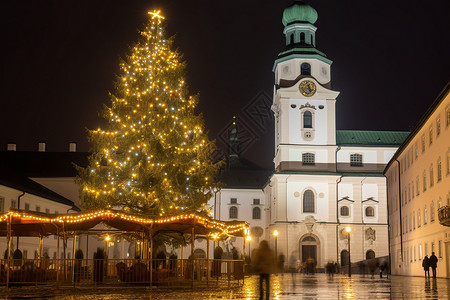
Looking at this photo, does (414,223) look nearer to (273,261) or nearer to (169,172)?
(169,172)

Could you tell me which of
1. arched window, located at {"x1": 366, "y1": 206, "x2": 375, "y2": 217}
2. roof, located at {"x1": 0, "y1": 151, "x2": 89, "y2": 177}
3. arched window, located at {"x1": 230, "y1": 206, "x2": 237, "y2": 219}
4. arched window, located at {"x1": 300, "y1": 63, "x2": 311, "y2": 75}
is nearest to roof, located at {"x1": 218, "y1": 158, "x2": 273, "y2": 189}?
arched window, located at {"x1": 230, "y1": 206, "x2": 237, "y2": 219}

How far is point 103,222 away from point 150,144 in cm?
734

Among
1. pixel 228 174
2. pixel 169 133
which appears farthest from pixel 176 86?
pixel 228 174

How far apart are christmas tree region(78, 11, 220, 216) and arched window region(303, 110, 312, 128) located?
150 ft

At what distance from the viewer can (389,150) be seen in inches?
3403

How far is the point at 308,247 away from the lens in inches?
3135

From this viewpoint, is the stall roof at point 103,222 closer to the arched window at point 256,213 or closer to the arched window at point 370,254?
the arched window at point 370,254

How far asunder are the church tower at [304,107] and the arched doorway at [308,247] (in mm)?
8316

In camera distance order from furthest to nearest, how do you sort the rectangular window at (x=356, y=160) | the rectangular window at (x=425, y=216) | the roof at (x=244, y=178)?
the roof at (x=244, y=178), the rectangular window at (x=356, y=160), the rectangular window at (x=425, y=216)

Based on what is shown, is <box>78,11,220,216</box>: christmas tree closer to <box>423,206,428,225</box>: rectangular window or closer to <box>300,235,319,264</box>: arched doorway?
<box>423,206,428,225</box>: rectangular window

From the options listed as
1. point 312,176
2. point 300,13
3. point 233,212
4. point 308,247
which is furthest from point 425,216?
point 233,212

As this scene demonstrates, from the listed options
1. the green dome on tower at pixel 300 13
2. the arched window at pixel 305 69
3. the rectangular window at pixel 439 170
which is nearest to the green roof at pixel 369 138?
the arched window at pixel 305 69

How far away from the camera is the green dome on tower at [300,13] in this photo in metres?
82.6

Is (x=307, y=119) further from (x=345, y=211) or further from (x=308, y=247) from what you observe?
(x=308, y=247)
